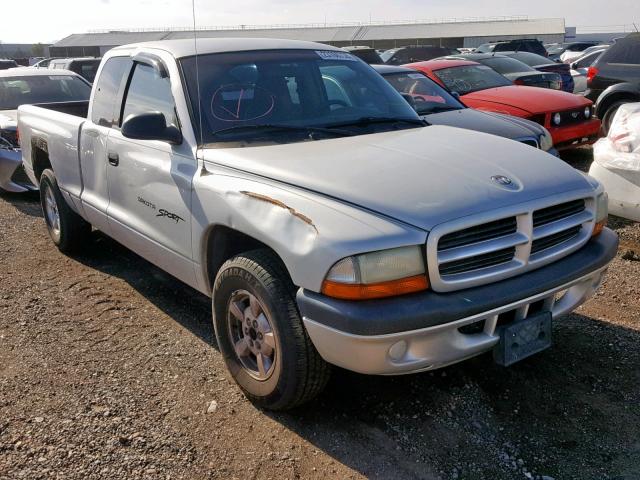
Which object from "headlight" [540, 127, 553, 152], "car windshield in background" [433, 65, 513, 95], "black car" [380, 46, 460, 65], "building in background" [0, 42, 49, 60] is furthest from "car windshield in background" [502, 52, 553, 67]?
"building in background" [0, 42, 49, 60]

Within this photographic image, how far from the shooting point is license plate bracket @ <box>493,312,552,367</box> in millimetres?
2895

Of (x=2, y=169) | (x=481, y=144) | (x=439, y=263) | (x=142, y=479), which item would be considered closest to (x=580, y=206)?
(x=481, y=144)

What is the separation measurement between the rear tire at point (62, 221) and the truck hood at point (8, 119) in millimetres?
2587

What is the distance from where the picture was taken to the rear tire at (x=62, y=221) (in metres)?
5.63

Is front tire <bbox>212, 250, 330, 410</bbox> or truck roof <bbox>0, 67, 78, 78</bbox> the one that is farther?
truck roof <bbox>0, 67, 78, 78</bbox>

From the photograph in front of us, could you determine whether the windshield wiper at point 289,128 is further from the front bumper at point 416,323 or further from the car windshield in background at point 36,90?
the car windshield in background at point 36,90

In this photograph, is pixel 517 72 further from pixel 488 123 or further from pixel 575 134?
pixel 488 123

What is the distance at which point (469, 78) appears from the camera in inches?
382

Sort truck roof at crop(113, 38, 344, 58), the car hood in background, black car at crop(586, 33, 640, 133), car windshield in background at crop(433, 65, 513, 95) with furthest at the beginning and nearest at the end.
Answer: black car at crop(586, 33, 640, 133) < car windshield in background at crop(433, 65, 513, 95) < the car hood in background < truck roof at crop(113, 38, 344, 58)

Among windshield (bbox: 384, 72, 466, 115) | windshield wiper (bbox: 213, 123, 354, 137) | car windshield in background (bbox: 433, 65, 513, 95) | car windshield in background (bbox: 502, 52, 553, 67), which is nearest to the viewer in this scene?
windshield wiper (bbox: 213, 123, 354, 137)

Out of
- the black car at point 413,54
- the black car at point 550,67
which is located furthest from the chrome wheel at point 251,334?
the black car at point 413,54

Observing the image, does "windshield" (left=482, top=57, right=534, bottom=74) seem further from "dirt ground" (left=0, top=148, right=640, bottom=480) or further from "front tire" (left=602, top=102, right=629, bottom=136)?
"dirt ground" (left=0, top=148, right=640, bottom=480)

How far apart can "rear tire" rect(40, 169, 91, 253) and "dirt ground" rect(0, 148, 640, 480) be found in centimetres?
129

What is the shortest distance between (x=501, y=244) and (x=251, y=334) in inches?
52.1
